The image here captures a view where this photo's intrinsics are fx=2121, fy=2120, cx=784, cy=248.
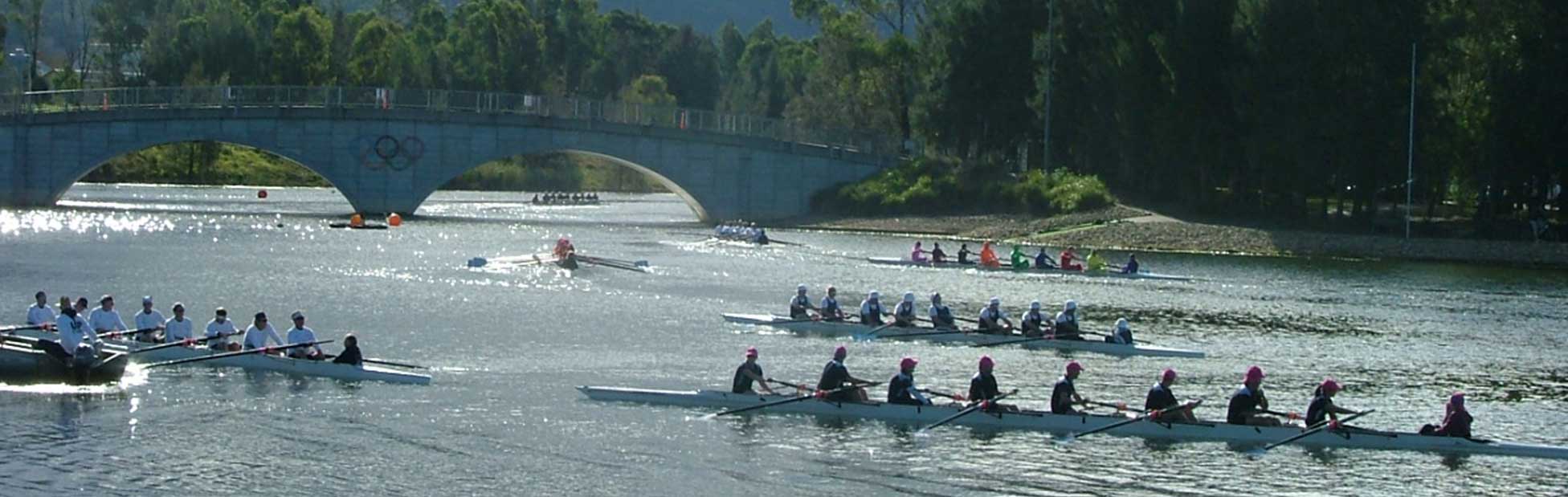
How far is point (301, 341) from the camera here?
39.9 metres

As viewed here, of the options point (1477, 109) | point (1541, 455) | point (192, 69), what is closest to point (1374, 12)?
point (1477, 109)

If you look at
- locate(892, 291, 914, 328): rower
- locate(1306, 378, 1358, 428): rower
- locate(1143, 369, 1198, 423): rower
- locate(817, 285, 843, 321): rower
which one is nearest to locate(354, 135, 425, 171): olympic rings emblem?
locate(817, 285, 843, 321): rower

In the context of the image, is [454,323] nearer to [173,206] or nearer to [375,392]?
[375,392]

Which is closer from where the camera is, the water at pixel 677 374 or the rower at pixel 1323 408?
the water at pixel 677 374

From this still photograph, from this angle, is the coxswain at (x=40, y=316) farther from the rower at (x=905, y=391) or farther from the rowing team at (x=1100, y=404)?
the rower at (x=905, y=391)

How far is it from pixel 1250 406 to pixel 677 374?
12100 millimetres

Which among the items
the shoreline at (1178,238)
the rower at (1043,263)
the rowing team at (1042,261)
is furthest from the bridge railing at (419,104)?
the rower at (1043,263)

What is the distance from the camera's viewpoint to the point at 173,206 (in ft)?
339

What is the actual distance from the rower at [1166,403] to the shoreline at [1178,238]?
48084 mm

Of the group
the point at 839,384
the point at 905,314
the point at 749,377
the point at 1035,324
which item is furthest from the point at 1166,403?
the point at 905,314

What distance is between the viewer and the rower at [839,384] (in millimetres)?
36000

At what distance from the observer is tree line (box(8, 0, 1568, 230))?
80.1 metres

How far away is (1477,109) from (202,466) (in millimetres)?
60225

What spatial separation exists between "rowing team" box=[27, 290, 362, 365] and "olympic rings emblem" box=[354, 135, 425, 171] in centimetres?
5352
